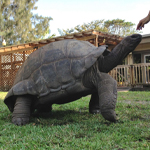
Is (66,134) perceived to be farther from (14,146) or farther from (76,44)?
(76,44)

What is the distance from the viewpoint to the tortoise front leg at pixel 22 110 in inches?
126

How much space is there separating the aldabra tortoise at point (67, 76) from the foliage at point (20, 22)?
91.8 ft

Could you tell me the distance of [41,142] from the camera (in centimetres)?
218

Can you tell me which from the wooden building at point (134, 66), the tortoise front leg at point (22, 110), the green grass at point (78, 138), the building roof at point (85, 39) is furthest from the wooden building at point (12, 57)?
the green grass at point (78, 138)

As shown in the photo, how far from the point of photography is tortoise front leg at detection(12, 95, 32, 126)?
10.5 feet

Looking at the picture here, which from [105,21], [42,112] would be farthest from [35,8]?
[42,112]

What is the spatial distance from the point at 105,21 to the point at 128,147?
3586cm

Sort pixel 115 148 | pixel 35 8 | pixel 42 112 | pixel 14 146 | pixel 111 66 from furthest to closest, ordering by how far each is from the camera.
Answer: pixel 35 8 < pixel 42 112 < pixel 111 66 < pixel 14 146 < pixel 115 148

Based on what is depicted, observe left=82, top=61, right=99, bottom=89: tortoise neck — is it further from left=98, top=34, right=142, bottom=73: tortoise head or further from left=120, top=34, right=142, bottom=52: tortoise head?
left=120, top=34, right=142, bottom=52: tortoise head

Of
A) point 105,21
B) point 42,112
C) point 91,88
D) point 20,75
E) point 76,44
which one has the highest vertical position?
point 105,21

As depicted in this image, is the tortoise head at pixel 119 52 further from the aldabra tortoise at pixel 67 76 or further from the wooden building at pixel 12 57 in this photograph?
the wooden building at pixel 12 57

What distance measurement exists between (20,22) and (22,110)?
31695 millimetres

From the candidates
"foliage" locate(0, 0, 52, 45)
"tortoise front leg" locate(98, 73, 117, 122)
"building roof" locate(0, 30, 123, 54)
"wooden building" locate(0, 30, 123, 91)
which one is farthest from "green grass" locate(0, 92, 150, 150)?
"foliage" locate(0, 0, 52, 45)

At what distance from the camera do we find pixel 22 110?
10.7ft
